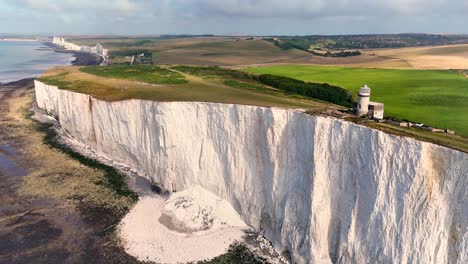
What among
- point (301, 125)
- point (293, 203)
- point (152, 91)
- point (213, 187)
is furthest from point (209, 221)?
point (152, 91)

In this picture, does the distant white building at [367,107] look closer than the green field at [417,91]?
Yes

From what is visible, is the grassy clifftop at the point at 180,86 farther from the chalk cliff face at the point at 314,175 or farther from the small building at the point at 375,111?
the small building at the point at 375,111

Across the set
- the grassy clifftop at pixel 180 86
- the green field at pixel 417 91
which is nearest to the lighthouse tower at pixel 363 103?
the grassy clifftop at pixel 180 86

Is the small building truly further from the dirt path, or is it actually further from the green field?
the dirt path

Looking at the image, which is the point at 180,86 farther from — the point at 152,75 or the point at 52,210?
the point at 52,210

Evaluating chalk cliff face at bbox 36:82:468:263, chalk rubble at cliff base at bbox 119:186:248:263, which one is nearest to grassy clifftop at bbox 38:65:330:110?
chalk cliff face at bbox 36:82:468:263

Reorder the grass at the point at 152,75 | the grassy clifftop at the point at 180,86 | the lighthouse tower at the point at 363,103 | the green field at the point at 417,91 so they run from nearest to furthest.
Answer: the lighthouse tower at the point at 363,103 → the green field at the point at 417,91 → the grassy clifftop at the point at 180,86 → the grass at the point at 152,75

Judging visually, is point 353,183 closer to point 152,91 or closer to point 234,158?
point 234,158
